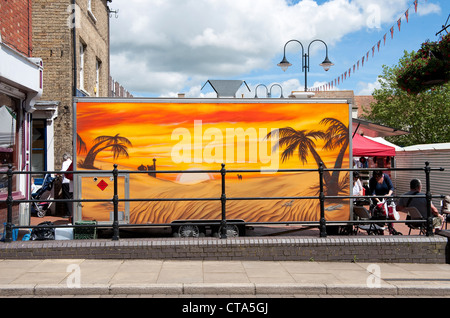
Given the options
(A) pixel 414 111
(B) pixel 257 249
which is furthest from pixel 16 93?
(A) pixel 414 111

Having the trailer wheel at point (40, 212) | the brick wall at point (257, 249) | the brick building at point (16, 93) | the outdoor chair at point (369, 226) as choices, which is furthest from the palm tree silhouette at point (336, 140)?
the trailer wheel at point (40, 212)

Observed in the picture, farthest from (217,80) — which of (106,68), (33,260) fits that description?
(106,68)

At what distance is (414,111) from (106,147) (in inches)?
1174

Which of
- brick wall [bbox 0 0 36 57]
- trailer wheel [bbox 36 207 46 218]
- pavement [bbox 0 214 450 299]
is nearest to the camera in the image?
pavement [bbox 0 214 450 299]

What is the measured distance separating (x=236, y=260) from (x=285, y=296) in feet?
5.59

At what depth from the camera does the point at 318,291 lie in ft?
19.8

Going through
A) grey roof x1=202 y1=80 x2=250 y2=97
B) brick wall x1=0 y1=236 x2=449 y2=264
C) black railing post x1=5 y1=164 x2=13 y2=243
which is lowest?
brick wall x1=0 y1=236 x2=449 y2=264

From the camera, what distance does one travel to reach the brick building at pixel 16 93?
366 inches

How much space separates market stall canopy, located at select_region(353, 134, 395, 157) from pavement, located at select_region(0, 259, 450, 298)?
7.23 m

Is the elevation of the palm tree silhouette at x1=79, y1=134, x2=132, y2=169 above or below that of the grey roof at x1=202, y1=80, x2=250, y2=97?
below

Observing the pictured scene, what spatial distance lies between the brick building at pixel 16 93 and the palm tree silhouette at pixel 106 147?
5.98 feet

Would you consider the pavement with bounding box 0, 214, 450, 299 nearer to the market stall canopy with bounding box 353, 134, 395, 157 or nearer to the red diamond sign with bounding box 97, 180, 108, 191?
the red diamond sign with bounding box 97, 180, 108, 191

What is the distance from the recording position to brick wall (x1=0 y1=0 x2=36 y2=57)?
31.0 feet

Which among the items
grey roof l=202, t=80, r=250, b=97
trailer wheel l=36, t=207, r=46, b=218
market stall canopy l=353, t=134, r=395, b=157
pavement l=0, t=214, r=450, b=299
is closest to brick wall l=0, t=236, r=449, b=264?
pavement l=0, t=214, r=450, b=299
